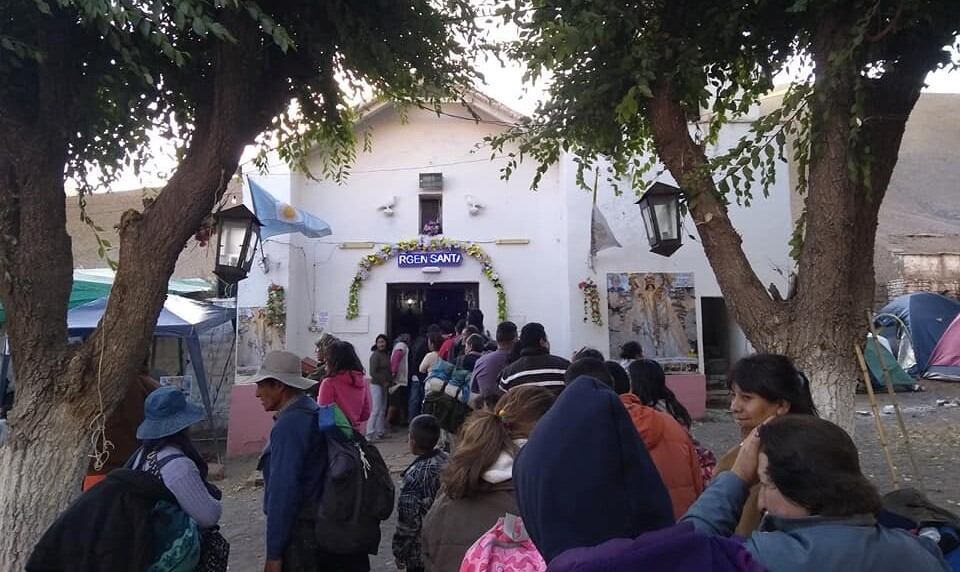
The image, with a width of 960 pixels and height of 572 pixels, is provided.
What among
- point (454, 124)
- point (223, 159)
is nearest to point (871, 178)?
point (223, 159)

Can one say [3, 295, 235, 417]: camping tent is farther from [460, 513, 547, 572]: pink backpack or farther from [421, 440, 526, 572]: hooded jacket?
[460, 513, 547, 572]: pink backpack

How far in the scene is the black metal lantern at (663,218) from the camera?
22.3ft

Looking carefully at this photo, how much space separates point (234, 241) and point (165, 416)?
3.96m

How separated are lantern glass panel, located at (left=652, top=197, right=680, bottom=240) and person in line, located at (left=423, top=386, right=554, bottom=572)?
4825 millimetres

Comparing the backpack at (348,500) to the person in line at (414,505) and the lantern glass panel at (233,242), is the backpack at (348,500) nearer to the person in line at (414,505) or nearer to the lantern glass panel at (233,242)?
the person in line at (414,505)

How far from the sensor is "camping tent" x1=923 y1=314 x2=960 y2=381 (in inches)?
591

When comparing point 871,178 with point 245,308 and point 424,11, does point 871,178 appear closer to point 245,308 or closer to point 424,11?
point 424,11

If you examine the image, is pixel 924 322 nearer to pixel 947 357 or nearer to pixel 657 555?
pixel 947 357

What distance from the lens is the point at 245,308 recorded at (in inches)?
439

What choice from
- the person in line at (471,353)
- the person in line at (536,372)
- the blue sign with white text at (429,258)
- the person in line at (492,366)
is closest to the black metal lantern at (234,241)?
the person in line at (471,353)

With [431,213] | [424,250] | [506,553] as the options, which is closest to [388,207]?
[431,213]

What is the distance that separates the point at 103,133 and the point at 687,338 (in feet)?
30.0

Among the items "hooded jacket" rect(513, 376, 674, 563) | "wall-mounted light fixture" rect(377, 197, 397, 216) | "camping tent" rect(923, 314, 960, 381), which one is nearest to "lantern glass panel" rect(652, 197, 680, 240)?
"hooded jacket" rect(513, 376, 674, 563)

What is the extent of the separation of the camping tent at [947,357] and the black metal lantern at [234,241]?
15692 millimetres
